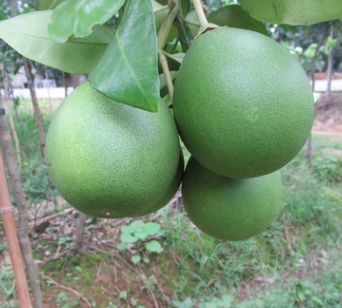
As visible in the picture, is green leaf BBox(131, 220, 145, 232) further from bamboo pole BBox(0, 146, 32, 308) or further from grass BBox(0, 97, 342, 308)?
bamboo pole BBox(0, 146, 32, 308)

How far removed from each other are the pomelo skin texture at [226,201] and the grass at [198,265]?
1.00m

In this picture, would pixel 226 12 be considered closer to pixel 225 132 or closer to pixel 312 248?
pixel 225 132

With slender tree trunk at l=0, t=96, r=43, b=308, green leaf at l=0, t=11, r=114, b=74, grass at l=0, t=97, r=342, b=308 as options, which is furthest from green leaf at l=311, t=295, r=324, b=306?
green leaf at l=0, t=11, r=114, b=74

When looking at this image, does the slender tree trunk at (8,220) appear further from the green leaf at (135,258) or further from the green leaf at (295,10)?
the green leaf at (135,258)

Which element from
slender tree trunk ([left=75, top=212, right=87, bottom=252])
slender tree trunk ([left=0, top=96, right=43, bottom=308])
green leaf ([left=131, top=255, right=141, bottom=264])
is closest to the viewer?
slender tree trunk ([left=0, top=96, right=43, bottom=308])

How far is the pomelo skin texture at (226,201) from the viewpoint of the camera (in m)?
0.68

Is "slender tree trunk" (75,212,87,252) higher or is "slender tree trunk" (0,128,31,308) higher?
"slender tree trunk" (0,128,31,308)

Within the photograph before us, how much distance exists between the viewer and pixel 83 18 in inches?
17.2

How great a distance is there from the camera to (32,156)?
3176 mm

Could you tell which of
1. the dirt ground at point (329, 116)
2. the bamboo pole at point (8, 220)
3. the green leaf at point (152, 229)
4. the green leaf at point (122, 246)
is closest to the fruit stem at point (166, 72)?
the bamboo pole at point (8, 220)

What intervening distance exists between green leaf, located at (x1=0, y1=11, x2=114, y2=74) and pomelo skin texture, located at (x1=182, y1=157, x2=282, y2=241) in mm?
295

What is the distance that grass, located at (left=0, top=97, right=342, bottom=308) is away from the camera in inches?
67.8

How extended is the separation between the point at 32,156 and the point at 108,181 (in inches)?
117

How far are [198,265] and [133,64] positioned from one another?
6.07 feet
